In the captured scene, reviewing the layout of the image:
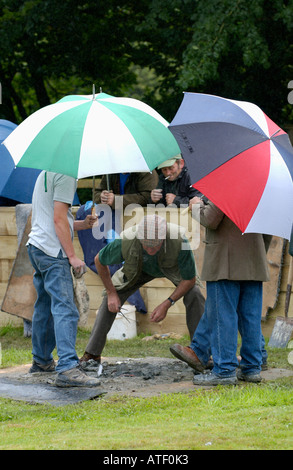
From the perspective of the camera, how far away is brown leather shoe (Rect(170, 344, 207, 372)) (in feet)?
21.0

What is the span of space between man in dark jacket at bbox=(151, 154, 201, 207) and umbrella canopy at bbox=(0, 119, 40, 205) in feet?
4.22

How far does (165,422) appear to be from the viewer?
197 inches

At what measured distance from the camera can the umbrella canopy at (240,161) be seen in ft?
18.1

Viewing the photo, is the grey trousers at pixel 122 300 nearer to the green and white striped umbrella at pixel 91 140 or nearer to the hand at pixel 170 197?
the green and white striped umbrella at pixel 91 140

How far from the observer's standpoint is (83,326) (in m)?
9.16

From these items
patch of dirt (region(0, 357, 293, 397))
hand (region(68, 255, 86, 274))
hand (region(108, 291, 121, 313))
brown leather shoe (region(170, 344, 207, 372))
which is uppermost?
hand (region(68, 255, 86, 274))

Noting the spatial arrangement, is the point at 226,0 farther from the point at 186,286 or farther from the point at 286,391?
the point at 286,391

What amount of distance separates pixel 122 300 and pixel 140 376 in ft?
2.24

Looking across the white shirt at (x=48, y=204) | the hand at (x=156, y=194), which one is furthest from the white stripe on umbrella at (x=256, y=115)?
the hand at (x=156, y=194)

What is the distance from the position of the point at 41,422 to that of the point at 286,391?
1.76 meters

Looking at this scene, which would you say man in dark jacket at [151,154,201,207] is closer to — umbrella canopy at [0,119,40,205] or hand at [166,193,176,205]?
hand at [166,193,176,205]

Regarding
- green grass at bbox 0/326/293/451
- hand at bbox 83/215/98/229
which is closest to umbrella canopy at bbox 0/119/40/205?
hand at bbox 83/215/98/229

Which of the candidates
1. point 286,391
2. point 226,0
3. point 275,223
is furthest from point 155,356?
point 226,0

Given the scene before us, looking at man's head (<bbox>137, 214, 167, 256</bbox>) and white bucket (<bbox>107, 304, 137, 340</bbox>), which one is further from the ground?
man's head (<bbox>137, 214, 167, 256</bbox>)
